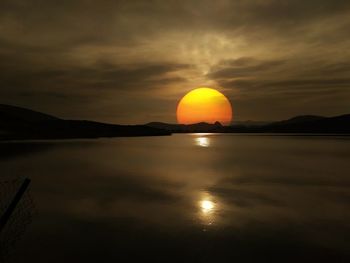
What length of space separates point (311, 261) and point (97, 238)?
8.94 m

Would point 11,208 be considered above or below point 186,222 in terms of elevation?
above

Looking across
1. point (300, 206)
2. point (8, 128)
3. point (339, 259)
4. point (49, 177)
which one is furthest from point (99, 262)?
point (8, 128)

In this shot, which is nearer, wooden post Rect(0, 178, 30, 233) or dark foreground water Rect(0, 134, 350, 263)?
wooden post Rect(0, 178, 30, 233)

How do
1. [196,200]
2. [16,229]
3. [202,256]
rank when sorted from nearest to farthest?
[202,256], [16,229], [196,200]

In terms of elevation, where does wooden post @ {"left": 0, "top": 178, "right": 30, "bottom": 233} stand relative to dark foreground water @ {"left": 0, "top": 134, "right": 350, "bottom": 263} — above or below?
above

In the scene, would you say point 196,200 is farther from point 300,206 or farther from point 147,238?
point 147,238

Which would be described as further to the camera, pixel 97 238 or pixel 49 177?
pixel 49 177

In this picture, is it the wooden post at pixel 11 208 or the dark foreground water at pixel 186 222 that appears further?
the dark foreground water at pixel 186 222

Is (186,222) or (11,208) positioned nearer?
(11,208)

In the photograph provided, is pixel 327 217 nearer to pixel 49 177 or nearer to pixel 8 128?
pixel 49 177

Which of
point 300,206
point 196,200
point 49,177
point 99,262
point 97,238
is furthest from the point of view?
point 49,177

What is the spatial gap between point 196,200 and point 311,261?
12.0 m

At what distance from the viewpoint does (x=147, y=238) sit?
563 inches

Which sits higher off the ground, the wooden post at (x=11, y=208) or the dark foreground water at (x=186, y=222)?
the wooden post at (x=11, y=208)
